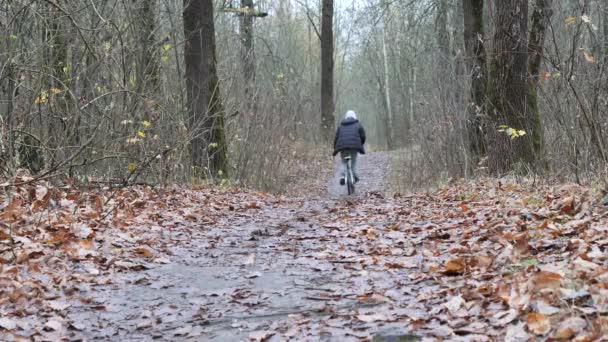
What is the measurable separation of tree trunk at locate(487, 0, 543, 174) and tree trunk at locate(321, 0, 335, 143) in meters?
16.9

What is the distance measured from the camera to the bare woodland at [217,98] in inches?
313

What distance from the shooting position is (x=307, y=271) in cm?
551

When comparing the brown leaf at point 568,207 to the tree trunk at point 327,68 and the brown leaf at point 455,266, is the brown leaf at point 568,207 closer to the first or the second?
the brown leaf at point 455,266

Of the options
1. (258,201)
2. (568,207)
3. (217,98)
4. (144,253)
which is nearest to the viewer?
(568,207)

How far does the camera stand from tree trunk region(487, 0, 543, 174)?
9523mm

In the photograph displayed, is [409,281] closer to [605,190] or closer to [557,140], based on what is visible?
[605,190]

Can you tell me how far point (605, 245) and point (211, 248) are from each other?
4.04 meters

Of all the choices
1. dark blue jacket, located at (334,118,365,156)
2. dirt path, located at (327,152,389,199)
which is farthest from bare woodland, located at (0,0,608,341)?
dirt path, located at (327,152,389,199)

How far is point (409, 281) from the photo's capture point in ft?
15.9

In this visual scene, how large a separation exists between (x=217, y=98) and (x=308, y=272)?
761cm

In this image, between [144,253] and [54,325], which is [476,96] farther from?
[54,325]

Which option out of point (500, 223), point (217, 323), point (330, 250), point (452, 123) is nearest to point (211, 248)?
point (330, 250)

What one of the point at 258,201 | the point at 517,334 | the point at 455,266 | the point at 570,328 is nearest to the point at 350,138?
the point at 258,201

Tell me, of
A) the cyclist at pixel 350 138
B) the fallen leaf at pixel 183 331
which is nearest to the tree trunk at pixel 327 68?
the cyclist at pixel 350 138
